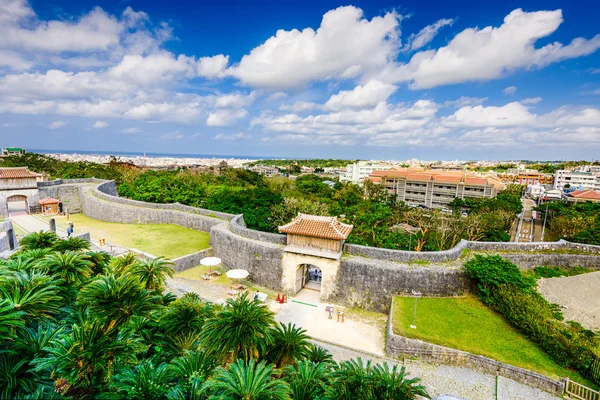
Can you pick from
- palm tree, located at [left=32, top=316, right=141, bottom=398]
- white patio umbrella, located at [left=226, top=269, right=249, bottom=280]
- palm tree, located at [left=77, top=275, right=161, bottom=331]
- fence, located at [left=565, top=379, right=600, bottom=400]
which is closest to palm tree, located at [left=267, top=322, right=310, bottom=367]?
palm tree, located at [left=32, top=316, right=141, bottom=398]

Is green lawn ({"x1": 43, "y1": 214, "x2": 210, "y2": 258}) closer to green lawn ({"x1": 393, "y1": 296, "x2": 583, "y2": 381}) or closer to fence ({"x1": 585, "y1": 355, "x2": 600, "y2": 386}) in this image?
green lawn ({"x1": 393, "y1": 296, "x2": 583, "y2": 381})

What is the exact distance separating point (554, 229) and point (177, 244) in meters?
43.5

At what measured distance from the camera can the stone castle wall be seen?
11.3 meters

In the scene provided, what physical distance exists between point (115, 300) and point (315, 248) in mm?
11705

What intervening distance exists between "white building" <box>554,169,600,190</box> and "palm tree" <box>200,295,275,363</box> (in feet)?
329

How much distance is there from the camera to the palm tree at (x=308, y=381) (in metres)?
6.54

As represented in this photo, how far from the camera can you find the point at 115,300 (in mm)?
7996

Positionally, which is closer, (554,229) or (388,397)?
(388,397)

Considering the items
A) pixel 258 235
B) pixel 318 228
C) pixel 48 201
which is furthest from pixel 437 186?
pixel 48 201

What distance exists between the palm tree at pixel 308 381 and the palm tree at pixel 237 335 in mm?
1033

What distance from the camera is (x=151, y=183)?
116 feet

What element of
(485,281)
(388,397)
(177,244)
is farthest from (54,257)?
(485,281)

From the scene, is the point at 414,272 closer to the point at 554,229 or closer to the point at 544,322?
the point at 544,322

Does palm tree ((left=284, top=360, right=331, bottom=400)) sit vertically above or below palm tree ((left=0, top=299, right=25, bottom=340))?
below
